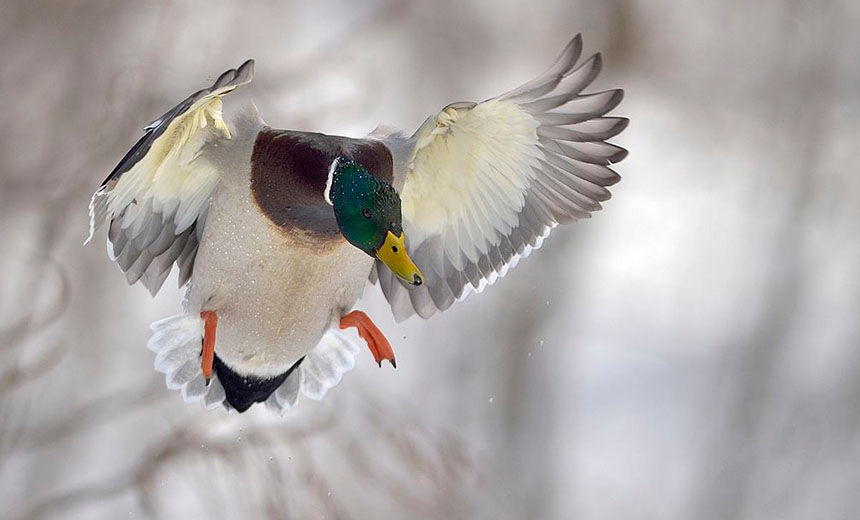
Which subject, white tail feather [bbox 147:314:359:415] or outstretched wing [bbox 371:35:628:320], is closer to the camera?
outstretched wing [bbox 371:35:628:320]

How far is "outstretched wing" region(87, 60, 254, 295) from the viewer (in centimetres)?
117

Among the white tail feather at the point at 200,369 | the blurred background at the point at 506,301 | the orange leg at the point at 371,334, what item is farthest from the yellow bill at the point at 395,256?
the blurred background at the point at 506,301

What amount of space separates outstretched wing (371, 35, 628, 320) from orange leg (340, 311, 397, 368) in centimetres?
15

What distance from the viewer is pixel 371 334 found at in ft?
4.46

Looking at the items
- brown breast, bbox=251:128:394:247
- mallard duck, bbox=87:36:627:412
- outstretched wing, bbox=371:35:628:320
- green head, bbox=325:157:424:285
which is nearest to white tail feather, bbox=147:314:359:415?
mallard duck, bbox=87:36:627:412

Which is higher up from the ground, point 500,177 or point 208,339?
point 500,177

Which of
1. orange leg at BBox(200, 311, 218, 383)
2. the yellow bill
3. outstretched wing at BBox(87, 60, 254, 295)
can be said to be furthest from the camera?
orange leg at BBox(200, 311, 218, 383)

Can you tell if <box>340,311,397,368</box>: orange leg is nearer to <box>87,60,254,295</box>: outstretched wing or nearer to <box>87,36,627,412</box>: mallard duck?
<box>87,36,627,412</box>: mallard duck

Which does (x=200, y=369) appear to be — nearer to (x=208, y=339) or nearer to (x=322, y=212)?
(x=208, y=339)

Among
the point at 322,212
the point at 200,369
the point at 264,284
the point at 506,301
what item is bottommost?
the point at 506,301

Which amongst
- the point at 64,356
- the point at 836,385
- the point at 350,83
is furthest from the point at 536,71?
the point at 64,356

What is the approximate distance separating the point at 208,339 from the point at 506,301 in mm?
994

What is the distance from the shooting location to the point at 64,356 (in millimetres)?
1841

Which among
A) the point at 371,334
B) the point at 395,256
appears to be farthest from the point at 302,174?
the point at 371,334
